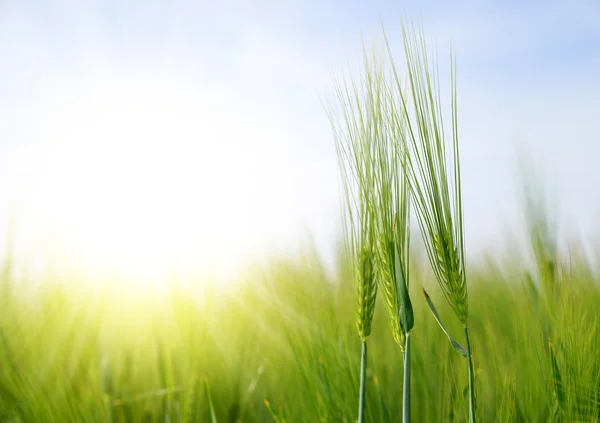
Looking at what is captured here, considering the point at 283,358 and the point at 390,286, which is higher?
the point at 390,286

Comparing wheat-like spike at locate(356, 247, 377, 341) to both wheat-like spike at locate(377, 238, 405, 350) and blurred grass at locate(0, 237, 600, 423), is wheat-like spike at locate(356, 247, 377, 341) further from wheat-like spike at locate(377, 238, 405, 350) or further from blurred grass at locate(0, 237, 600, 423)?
blurred grass at locate(0, 237, 600, 423)

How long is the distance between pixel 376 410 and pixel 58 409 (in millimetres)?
489

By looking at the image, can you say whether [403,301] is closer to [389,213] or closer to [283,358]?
[389,213]

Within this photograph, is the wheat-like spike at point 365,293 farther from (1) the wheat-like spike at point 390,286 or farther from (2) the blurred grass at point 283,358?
(2) the blurred grass at point 283,358

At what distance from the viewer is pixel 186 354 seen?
877mm

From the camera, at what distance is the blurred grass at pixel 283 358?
2.51ft

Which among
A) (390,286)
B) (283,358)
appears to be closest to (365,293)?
(390,286)

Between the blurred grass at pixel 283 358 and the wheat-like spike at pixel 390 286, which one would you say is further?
the blurred grass at pixel 283 358

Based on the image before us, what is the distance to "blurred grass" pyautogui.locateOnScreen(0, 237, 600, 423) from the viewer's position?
0.76 meters

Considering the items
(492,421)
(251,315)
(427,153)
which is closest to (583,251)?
(492,421)

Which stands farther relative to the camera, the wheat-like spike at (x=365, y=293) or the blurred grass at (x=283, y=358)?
the blurred grass at (x=283, y=358)

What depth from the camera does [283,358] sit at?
1.05 metres

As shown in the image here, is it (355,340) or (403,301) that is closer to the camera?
(403,301)

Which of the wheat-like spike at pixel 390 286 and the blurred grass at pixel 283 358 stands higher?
the wheat-like spike at pixel 390 286
